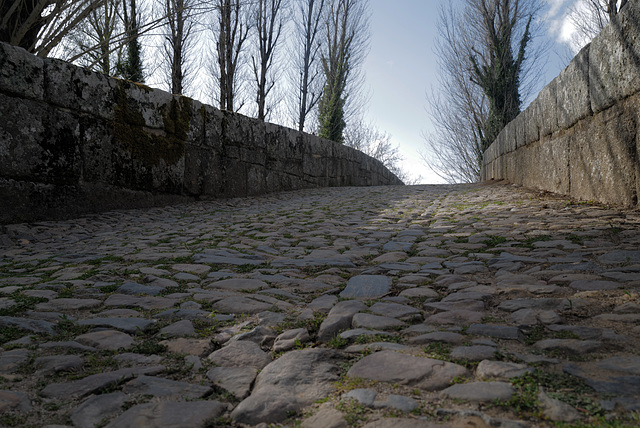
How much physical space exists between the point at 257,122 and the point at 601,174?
5.59 m

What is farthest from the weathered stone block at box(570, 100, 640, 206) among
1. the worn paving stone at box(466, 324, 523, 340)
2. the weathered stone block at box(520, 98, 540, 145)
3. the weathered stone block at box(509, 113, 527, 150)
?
the worn paving stone at box(466, 324, 523, 340)

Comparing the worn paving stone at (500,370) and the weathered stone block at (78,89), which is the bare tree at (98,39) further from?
the worn paving stone at (500,370)

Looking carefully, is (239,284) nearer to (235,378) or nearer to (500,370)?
(235,378)

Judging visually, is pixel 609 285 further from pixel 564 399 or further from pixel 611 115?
pixel 611 115

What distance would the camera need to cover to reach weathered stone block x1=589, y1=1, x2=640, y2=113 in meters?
3.36

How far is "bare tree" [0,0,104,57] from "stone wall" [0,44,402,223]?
1.15m

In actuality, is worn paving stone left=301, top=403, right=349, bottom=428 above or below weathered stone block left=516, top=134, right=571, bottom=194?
below

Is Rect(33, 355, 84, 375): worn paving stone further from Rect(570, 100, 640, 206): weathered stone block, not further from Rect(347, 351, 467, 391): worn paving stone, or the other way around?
Rect(570, 100, 640, 206): weathered stone block

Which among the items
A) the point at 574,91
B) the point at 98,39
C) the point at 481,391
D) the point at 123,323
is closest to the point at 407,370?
the point at 481,391

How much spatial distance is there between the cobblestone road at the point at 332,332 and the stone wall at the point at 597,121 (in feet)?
1.55

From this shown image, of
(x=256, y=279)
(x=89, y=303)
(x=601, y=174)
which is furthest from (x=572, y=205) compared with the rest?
(x=89, y=303)

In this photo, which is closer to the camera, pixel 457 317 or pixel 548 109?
pixel 457 317

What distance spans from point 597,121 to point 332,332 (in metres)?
3.66

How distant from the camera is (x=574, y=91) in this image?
4625mm
